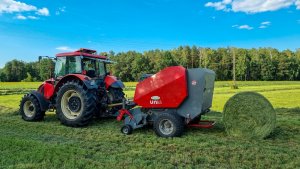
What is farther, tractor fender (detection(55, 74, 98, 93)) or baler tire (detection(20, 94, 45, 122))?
baler tire (detection(20, 94, 45, 122))

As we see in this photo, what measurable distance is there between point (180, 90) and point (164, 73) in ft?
2.03

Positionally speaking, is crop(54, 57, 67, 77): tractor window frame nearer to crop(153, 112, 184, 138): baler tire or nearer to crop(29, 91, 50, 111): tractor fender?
crop(29, 91, 50, 111): tractor fender

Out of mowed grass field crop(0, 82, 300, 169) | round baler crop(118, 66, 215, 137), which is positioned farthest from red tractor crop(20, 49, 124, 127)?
round baler crop(118, 66, 215, 137)

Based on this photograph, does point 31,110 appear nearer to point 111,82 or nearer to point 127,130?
point 111,82

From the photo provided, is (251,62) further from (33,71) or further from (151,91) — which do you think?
(151,91)

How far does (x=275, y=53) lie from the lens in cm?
9156

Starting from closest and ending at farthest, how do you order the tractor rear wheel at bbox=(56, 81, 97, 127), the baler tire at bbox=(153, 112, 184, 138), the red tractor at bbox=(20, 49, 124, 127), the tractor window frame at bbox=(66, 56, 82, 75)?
the baler tire at bbox=(153, 112, 184, 138) → the tractor rear wheel at bbox=(56, 81, 97, 127) → the red tractor at bbox=(20, 49, 124, 127) → the tractor window frame at bbox=(66, 56, 82, 75)

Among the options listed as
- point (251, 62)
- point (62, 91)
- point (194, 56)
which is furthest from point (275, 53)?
point (62, 91)

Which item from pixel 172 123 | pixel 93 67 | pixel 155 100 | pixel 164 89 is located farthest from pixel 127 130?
pixel 93 67

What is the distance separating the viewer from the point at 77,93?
916cm

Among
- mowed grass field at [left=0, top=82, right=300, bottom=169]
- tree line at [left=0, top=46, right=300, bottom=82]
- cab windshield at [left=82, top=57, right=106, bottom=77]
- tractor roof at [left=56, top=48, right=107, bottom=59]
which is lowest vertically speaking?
mowed grass field at [left=0, top=82, right=300, bottom=169]

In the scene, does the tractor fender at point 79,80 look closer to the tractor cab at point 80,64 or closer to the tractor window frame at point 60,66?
the tractor cab at point 80,64

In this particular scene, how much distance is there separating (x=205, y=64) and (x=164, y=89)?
238ft

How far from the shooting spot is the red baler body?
7461 mm
